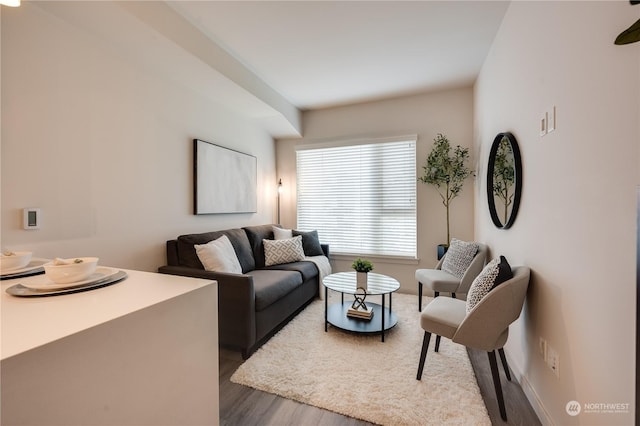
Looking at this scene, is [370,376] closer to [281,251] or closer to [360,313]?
[360,313]

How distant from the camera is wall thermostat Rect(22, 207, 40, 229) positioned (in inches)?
65.7

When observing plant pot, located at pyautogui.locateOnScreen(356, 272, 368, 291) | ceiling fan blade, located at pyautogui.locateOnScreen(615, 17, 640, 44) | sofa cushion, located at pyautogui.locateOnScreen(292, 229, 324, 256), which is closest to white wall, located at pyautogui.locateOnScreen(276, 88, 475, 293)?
sofa cushion, located at pyautogui.locateOnScreen(292, 229, 324, 256)

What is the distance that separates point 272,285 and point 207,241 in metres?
0.83

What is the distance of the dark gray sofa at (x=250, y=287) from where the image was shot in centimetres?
213

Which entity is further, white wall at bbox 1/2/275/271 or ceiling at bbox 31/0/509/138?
ceiling at bbox 31/0/509/138

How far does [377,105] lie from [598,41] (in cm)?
297

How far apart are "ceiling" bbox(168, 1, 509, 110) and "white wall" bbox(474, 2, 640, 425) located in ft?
1.79

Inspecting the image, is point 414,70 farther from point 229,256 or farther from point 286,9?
point 229,256

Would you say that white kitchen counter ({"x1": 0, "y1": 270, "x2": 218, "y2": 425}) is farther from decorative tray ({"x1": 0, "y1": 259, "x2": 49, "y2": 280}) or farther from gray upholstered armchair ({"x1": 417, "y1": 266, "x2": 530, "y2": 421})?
gray upholstered armchair ({"x1": 417, "y1": 266, "x2": 530, "y2": 421})

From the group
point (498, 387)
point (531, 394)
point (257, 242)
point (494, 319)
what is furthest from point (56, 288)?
point (257, 242)

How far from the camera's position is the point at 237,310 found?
83.8 inches

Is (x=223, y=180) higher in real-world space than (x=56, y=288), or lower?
higher

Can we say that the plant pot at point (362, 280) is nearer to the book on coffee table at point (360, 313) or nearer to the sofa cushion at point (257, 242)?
the book on coffee table at point (360, 313)

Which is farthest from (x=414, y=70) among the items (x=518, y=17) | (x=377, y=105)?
(x=518, y=17)
